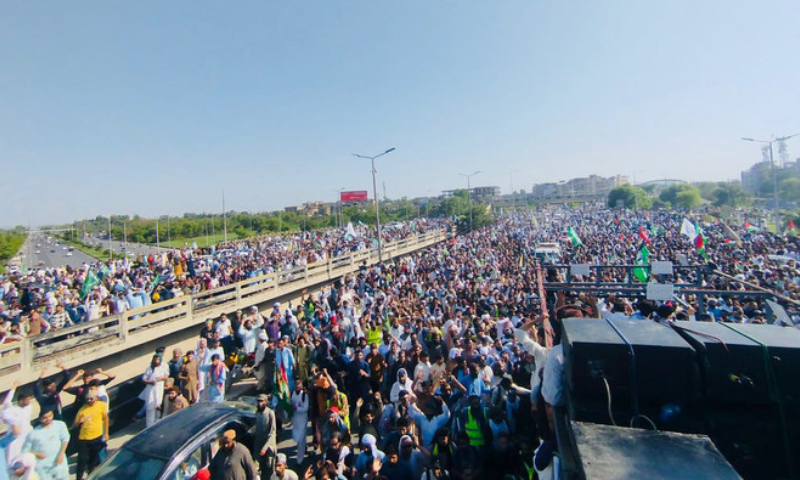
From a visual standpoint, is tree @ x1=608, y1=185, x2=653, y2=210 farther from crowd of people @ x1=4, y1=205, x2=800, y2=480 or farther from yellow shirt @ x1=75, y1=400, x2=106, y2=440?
yellow shirt @ x1=75, y1=400, x2=106, y2=440

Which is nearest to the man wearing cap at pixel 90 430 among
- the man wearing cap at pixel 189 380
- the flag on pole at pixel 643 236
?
the man wearing cap at pixel 189 380

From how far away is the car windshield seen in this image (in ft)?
14.0

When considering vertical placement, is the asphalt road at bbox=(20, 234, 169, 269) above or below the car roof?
above

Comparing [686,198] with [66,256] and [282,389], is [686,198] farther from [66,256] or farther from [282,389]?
[66,256]

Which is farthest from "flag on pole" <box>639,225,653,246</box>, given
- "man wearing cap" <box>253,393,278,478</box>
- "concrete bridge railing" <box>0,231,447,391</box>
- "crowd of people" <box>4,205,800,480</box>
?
"man wearing cap" <box>253,393,278,478</box>

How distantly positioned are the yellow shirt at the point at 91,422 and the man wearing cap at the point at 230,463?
8.27 ft

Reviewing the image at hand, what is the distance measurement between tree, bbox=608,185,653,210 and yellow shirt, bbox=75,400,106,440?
321 ft

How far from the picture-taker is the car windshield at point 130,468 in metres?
4.27

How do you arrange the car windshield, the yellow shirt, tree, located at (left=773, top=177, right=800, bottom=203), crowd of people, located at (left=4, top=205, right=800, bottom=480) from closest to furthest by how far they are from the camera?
the car windshield < crowd of people, located at (left=4, top=205, right=800, bottom=480) < the yellow shirt < tree, located at (left=773, top=177, right=800, bottom=203)

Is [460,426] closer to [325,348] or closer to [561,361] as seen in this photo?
[561,361]

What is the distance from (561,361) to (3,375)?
1007cm

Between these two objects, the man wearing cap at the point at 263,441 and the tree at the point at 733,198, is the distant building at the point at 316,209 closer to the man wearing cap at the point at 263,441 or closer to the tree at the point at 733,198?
the tree at the point at 733,198

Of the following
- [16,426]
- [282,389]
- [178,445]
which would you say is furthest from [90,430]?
[282,389]

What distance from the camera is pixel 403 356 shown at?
7516 millimetres
